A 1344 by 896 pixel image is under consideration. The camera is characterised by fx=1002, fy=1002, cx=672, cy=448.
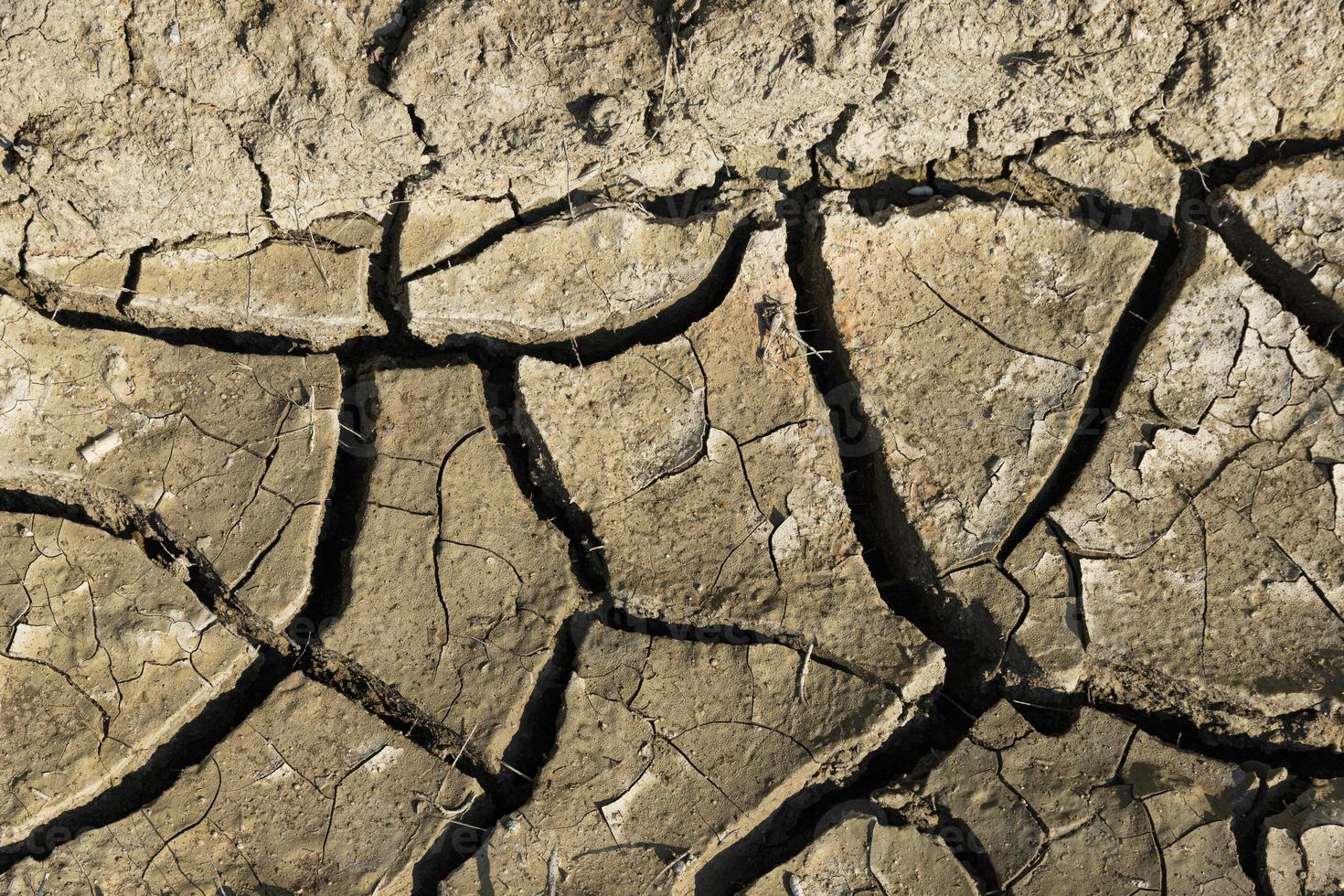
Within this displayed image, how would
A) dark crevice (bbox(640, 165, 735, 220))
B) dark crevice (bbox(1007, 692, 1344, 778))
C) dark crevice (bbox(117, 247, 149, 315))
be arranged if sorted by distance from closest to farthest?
dark crevice (bbox(1007, 692, 1344, 778)) < dark crevice (bbox(117, 247, 149, 315)) < dark crevice (bbox(640, 165, 735, 220))

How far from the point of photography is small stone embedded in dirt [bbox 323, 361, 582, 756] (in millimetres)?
2621

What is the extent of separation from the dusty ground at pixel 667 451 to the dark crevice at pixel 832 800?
0.01 meters

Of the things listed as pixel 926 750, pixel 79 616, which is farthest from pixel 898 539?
pixel 79 616

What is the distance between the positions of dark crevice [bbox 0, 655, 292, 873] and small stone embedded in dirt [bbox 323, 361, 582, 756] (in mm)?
258

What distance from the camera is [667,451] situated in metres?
2.76

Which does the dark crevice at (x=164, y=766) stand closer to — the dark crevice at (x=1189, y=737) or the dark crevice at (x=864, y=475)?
the dark crevice at (x=864, y=475)

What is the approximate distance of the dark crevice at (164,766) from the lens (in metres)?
2.56

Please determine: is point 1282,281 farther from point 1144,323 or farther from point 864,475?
point 864,475

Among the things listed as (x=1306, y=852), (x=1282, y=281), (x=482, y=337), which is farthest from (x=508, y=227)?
(x=1306, y=852)

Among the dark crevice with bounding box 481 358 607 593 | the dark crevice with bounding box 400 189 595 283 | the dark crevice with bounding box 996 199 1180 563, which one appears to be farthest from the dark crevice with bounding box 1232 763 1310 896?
the dark crevice with bounding box 400 189 595 283

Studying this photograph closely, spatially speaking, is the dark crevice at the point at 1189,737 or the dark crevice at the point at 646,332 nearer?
the dark crevice at the point at 1189,737

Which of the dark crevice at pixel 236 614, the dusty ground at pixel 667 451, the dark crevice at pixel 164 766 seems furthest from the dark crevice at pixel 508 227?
the dark crevice at pixel 164 766

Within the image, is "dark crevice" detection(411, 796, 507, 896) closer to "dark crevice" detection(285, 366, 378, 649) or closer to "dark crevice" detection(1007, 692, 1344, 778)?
"dark crevice" detection(285, 366, 378, 649)

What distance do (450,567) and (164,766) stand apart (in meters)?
0.91
